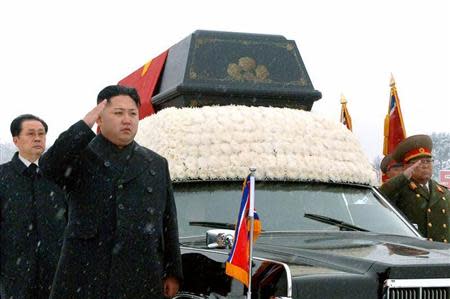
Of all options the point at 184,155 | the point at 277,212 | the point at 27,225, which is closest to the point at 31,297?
the point at 27,225

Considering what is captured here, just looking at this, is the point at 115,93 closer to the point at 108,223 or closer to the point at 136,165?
the point at 136,165

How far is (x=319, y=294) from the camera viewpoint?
3.73 metres

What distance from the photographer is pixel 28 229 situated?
6.27m

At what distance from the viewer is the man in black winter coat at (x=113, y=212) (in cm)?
434

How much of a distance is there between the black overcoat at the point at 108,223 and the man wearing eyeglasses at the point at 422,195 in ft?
9.81

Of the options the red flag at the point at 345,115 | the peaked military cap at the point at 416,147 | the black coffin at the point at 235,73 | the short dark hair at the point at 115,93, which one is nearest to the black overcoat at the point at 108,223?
the short dark hair at the point at 115,93

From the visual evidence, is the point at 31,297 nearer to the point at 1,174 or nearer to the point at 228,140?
the point at 1,174

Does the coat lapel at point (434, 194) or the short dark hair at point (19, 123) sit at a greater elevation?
the short dark hair at point (19, 123)

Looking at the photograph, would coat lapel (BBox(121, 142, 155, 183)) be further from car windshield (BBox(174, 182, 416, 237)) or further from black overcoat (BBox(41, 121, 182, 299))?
car windshield (BBox(174, 182, 416, 237))

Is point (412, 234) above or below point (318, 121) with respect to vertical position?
below

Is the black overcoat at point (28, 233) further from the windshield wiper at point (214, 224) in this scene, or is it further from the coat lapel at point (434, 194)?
the coat lapel at point (434, 194)

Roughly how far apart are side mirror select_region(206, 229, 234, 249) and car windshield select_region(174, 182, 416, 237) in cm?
59

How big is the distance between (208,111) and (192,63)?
851mm

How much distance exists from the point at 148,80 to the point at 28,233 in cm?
228
